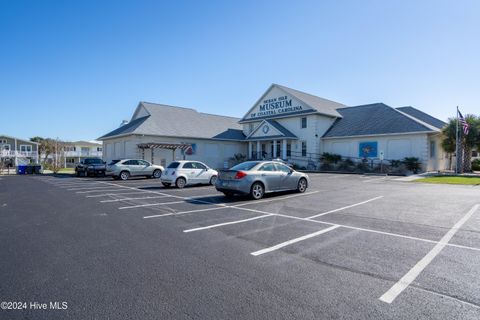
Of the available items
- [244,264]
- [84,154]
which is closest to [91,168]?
[244,264]

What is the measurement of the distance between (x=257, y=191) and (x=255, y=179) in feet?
1.75

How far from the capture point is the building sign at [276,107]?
→ 1347 inches

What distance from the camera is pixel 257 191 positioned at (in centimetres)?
1120

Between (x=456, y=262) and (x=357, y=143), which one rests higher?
(x=357, y=143)

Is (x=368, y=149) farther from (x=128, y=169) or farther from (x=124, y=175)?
(x=124, y=175)

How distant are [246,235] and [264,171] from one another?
5.50 m

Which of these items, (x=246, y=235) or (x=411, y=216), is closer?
(x=246, y=235)

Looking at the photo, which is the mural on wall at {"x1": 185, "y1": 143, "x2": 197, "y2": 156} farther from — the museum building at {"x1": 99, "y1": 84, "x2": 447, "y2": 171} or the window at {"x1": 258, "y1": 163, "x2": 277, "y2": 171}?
the window at {"x1": 258, "y1": 163, "x2": 277, "y2": 171}

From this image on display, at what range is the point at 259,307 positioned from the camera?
317 centimetres

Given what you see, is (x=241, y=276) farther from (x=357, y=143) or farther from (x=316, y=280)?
(x=357, y=143)

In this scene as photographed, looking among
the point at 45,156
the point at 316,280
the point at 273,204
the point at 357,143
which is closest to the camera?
the point at 316,280

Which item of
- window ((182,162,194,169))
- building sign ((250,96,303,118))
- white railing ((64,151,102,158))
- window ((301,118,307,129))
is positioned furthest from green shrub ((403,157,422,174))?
white railing ((64,151,102,158))

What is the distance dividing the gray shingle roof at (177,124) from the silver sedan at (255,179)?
20.2 m

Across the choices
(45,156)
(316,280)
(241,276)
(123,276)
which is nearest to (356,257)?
(316,280)
